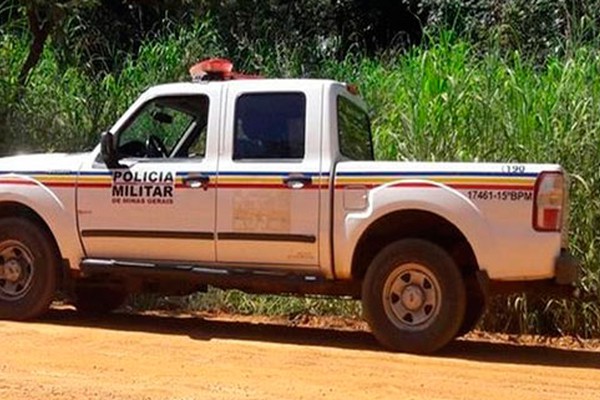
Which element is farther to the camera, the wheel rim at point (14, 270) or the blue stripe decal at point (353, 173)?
the wheel rim at point (14, 270)

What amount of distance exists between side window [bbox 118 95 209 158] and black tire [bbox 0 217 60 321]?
3.46ft

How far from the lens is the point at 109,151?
30.9ft

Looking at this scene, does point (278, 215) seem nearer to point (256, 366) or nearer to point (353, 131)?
point (353, 131)

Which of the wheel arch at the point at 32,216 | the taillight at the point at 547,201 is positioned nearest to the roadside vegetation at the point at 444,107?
the taillight at the point at 547,201

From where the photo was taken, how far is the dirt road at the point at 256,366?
7.26 metres

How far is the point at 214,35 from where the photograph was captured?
17516mm

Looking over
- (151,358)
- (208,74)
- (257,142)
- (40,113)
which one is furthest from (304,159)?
(40,113)

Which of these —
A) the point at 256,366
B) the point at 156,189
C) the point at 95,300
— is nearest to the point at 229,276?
the point at 156,189

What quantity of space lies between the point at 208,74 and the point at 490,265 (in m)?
2.94

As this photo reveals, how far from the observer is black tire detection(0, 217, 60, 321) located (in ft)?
31.9

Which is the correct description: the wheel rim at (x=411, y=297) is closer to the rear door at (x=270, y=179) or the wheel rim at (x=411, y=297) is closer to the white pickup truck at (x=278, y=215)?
the white pickup truck at (x=278, y=215)

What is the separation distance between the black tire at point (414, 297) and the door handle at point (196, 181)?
148 cm

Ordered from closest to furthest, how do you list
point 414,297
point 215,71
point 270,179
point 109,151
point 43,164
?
point 414,297, point 270,179, point 109,151, point 215,71, point 43,164

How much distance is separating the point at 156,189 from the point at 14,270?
1.57 metres
